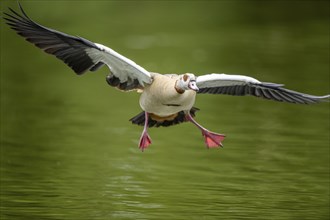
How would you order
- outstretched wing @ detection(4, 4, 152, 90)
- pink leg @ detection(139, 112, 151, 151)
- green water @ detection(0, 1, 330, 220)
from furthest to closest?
green water @ detection(0, 1, 330, 220)
pink leg @ detection(139, 112, 151, 151)
outstretched wing @ detection(4, 4, 152, 90)

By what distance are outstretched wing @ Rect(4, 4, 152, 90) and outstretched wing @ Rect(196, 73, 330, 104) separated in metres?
0.78

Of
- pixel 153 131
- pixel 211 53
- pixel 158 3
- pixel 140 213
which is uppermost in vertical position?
pixel 158 3

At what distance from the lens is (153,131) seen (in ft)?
53.8

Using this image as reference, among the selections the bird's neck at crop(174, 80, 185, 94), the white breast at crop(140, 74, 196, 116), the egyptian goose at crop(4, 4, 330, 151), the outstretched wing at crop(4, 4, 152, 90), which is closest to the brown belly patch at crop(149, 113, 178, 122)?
the egyptian goose at crop(4, 4, 330, 151)

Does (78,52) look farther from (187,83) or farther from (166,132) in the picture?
(166,132)

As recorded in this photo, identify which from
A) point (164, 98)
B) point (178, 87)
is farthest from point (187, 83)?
point (164, 98)

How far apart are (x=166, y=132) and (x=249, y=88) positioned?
189 inches

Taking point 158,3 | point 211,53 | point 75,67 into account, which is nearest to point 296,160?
point 75,67

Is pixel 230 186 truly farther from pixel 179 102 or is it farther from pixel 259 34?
pixel 259 34

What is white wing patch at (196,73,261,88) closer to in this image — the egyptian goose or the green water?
the egyptian goose

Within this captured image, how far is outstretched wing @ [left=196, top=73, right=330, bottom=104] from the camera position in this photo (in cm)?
1109

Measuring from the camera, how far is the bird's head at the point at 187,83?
10227 mm

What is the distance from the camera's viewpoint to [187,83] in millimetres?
10266

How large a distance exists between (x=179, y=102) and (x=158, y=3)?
19.9 m
